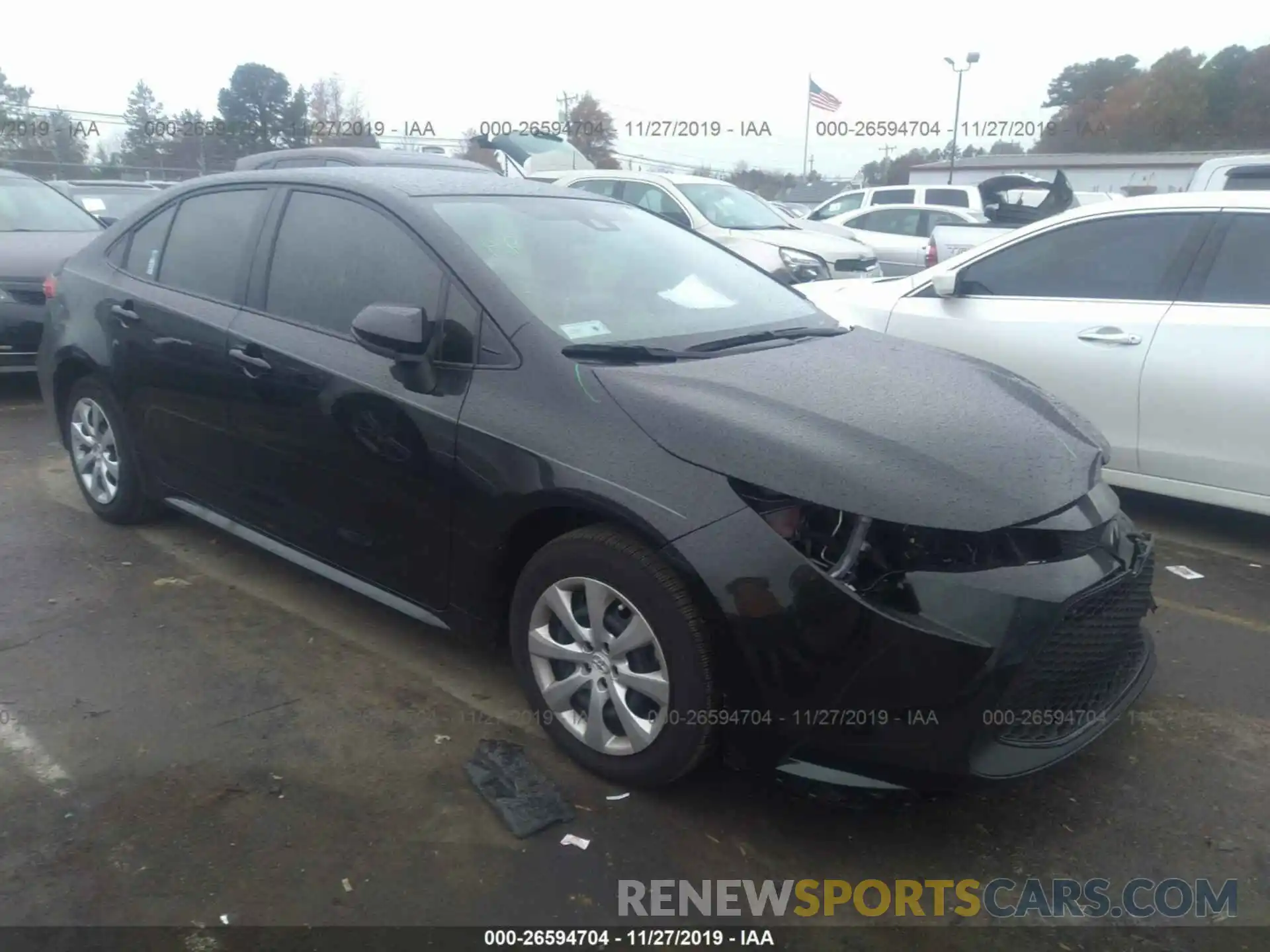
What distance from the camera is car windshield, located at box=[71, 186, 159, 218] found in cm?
1185

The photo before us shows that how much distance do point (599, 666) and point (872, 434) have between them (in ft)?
3.19

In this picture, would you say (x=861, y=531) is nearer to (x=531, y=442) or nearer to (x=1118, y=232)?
(x=531, y=442)

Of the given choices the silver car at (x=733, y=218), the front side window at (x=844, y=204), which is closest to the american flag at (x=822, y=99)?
the front side window at (x=844, y=204)

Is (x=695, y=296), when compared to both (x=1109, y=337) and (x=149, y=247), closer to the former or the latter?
(x=1109, y=337)

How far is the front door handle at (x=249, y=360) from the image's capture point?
3582 mm

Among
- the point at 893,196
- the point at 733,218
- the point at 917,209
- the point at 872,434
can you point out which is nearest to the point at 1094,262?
the point at 872,434

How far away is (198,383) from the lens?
3916 millimetres

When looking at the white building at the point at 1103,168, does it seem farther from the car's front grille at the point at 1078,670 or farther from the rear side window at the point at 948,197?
the car's front grille at the point at 1078,670

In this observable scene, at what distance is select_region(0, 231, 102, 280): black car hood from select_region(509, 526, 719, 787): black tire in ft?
18.8

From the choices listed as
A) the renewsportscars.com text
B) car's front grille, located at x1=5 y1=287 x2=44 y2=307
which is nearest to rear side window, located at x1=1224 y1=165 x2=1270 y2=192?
the renewsportscars.com text

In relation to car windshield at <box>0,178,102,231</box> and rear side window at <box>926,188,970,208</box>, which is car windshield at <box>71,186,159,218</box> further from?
rear side window at <box>926,188,970,208</box>

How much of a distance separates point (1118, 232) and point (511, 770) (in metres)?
3.95

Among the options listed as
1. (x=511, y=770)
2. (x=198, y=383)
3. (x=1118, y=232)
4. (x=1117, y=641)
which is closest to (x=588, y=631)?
(x=511, y=770)

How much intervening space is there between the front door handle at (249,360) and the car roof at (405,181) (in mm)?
676
